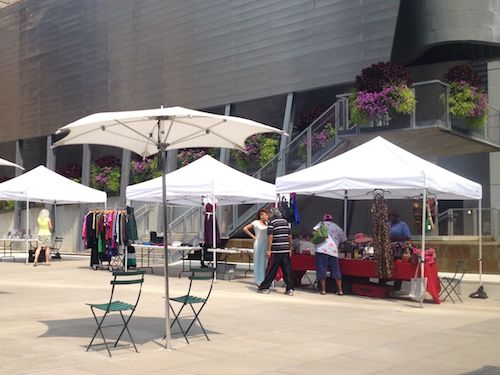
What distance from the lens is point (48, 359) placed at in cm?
678

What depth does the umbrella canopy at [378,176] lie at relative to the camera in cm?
1158

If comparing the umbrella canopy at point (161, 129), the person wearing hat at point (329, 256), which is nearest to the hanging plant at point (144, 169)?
the person wearing hat at point (329, 256)

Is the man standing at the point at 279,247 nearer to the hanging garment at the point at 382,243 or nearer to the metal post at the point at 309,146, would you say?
the hanging garment at the point at 382,243

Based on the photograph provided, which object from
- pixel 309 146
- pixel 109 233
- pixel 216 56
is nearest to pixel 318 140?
pixel 309 146

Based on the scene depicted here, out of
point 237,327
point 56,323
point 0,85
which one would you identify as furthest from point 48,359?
point 0,85

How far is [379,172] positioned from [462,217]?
683 centimetres

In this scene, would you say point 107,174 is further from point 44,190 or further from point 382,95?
point 382,95

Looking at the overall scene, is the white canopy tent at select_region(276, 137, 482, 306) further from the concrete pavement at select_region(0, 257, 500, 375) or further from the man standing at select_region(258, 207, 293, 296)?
the concrete pavement at select_region(0, 257, 500, 375)

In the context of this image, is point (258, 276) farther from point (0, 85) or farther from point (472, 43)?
point (0, 85)

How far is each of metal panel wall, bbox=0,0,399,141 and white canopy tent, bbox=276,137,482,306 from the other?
25.0 feet

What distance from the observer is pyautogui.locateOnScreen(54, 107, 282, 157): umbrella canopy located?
742 centimetres

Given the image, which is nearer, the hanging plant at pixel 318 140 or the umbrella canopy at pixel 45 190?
the hanging plant at pixel 318 140

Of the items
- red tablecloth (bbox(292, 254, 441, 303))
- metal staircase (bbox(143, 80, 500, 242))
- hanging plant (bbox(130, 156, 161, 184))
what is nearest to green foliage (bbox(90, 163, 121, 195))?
hanging plant (bbox(130, 156, 161, 184))

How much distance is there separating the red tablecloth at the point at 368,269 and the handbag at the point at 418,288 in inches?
7.3
